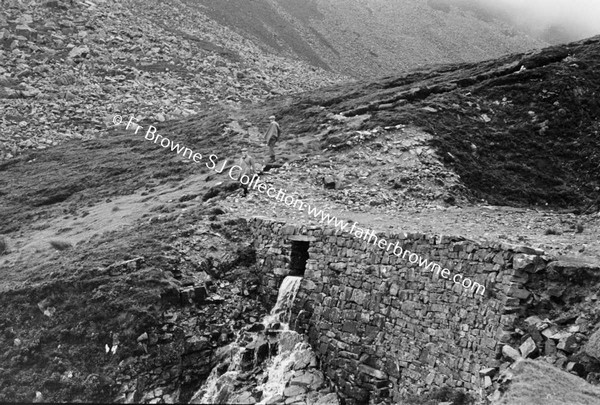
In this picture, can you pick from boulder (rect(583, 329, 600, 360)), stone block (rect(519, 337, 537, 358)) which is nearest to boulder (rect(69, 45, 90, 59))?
stone block (rect(519, 337, 537, 358))

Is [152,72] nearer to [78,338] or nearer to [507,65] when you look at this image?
[507,65]

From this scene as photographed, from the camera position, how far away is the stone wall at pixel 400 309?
11.3 metres

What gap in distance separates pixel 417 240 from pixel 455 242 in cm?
106

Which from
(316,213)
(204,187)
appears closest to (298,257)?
(316,213)

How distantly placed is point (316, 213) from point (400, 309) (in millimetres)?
5842

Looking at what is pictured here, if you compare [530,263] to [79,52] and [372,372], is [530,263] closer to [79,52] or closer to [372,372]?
[372,372]

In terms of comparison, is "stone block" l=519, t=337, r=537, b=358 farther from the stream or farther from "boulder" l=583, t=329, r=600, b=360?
the stream

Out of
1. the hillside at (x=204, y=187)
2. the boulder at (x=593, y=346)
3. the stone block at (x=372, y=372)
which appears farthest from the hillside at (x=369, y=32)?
the boulder at (x=593, y=346)

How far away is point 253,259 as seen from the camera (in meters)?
17.5

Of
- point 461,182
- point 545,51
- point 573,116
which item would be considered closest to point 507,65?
point 545,51

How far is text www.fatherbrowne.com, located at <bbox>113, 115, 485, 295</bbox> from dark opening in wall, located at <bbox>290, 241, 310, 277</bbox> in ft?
3.06

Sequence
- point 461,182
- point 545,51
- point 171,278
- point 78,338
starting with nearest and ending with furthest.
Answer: point 78,338, point 171,278, point 461,182, point 545,51

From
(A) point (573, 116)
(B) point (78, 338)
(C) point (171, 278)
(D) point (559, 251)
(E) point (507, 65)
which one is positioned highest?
(E) point (507, 65)

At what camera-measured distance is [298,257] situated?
55.4ft
